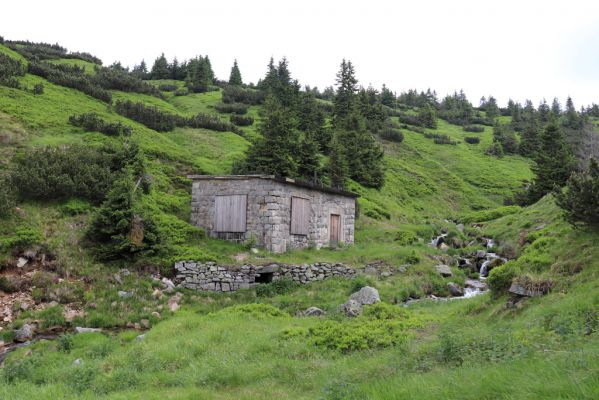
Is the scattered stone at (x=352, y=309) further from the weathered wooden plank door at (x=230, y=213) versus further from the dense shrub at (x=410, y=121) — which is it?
the dense shrub at (x=410, y=121)

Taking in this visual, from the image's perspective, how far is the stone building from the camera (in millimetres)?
20734

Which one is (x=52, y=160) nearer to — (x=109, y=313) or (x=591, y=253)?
(x=109, y=313)

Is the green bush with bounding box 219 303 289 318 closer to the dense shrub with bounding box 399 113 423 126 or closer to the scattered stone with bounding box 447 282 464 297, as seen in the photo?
the scattered stone with bounding box 447 282 464 297

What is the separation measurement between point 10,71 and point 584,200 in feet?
123

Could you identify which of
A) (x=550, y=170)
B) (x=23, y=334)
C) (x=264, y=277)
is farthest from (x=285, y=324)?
(x=550, y=170)

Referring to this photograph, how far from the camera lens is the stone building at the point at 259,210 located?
20.7 m

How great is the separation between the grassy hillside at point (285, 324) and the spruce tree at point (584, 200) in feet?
1.60

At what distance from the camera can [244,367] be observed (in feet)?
28.4

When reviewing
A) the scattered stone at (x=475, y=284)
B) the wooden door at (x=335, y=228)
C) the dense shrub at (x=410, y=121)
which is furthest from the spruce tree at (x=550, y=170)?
the dense shrub at (x=410, y=121)

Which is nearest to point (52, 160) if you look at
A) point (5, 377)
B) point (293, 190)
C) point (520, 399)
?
point (293, 190)

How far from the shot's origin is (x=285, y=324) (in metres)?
12.5

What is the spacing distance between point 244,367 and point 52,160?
52.5ft

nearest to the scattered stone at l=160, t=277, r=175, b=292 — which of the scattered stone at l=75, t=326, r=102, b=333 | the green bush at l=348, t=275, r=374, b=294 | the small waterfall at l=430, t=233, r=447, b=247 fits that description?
the scattered stone at l=75, t=326, r=102, b=333

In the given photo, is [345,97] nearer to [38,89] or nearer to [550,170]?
[550,170]
